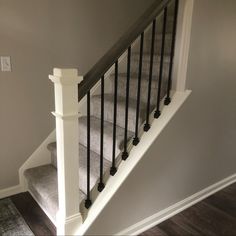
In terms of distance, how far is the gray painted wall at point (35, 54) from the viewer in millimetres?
2094

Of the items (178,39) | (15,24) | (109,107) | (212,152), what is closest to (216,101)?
(212,152)

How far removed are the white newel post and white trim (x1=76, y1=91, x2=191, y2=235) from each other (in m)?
0.10

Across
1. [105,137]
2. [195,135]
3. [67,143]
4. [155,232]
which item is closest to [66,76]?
[67,143]

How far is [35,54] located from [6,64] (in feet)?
0.87

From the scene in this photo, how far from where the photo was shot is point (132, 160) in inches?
69.6

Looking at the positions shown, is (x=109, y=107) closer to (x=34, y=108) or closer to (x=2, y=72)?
(x=34, y=108)

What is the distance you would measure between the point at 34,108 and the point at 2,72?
1.38ft

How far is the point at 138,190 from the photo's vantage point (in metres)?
1.85

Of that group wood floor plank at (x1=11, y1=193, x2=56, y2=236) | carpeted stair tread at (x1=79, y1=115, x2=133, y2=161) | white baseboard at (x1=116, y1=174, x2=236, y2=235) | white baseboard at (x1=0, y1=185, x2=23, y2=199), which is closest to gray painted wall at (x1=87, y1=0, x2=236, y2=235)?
white baseboard at (x1=116, y1=174, x2=236, y2=235)

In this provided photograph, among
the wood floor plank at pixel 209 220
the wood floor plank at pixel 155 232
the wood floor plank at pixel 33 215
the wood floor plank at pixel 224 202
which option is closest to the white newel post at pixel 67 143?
the wood floor plank at pixel 33 215

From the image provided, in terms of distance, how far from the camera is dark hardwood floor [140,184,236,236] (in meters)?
1.97

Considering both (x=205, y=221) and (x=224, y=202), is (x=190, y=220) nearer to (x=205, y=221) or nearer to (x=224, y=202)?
(x=205, y=221)

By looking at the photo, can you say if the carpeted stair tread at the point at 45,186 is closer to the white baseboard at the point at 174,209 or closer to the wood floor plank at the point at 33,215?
the wood floor plank at the point at 33,215

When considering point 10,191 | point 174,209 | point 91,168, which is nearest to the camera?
point 91,168
